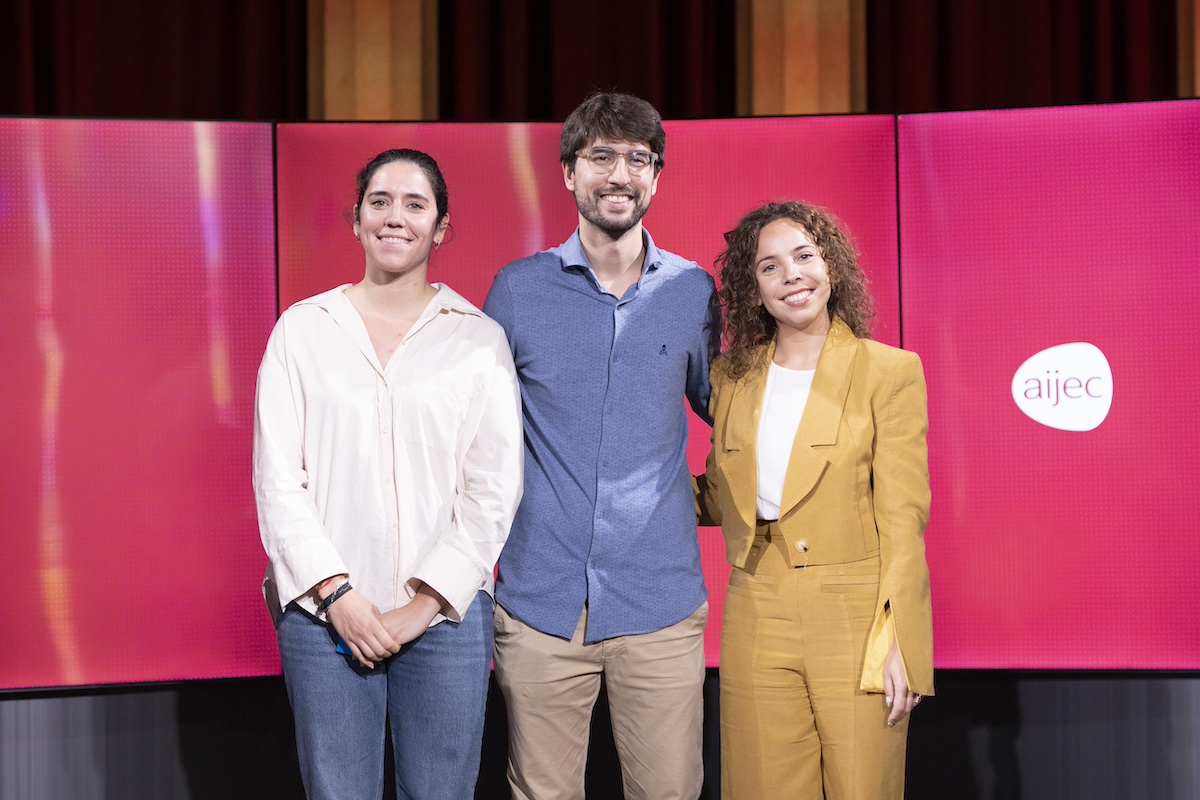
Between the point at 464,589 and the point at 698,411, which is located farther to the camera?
the point at 698,411

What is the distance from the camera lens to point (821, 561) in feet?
5.96

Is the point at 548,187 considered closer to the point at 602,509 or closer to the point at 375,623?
the point at 602,509

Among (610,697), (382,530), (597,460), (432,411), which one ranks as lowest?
(610,697)

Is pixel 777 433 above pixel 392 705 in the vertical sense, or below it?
above

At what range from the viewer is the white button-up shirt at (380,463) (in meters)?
1.72

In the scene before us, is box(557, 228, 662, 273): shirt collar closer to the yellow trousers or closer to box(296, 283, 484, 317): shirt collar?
box(296, 283, 484, 317): shirt collar

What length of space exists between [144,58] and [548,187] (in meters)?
1.61

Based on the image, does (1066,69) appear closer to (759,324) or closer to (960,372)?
(960,372)

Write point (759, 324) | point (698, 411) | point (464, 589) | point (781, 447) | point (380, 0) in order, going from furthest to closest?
point (380, 0) → point (698, 411) → point (759, 324) → point (781, 447) → point (464, 589)

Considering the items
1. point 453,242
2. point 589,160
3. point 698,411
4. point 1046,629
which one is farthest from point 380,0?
point 1046,629

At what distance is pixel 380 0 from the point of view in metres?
3.44

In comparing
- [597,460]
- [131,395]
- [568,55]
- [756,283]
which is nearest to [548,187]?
[568,55]

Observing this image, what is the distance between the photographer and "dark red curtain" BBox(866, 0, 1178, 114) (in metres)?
3.43

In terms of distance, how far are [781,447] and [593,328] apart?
44cm
